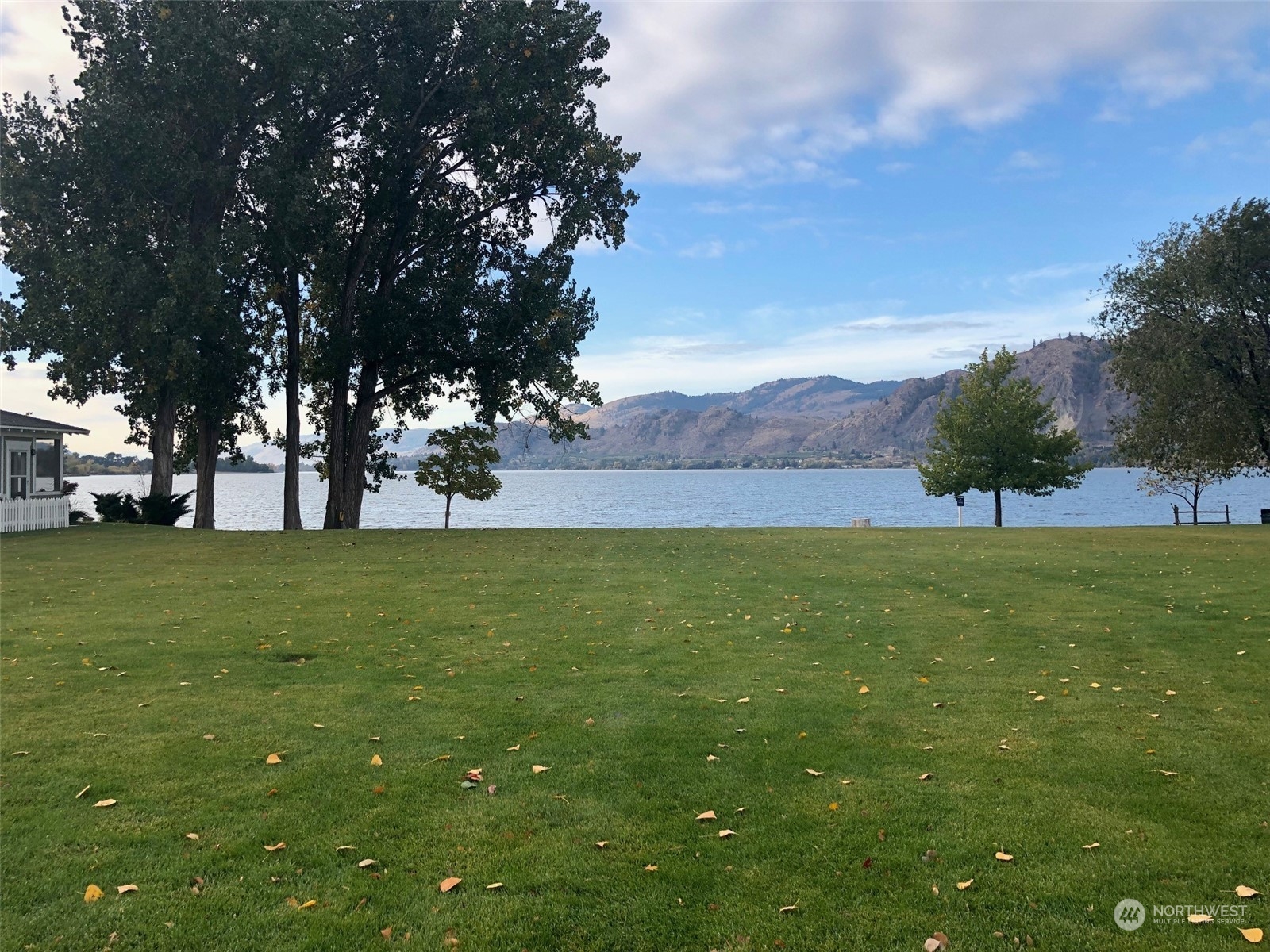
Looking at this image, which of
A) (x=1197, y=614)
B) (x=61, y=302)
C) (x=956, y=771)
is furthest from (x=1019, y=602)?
(x=61, y=302)

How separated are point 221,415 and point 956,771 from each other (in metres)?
30.4

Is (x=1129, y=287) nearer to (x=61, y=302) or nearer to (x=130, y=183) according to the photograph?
(x=130, y=183)

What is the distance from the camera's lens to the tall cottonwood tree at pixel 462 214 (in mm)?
28547

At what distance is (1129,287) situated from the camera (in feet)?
118

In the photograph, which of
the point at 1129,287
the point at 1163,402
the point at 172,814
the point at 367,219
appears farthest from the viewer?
the point at 1129,287

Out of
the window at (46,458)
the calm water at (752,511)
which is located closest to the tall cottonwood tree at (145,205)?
the window at (46,458)

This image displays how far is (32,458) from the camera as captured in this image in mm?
33969

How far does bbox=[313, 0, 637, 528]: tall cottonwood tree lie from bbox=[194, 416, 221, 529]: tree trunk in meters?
4.21

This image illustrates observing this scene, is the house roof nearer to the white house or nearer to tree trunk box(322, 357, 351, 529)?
the white house

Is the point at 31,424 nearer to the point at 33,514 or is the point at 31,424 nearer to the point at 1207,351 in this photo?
the point at 33,514

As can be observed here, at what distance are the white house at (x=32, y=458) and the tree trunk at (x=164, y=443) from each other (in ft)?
10.7

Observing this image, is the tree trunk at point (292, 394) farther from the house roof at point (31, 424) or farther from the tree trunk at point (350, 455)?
the house roof at point (31, 424)

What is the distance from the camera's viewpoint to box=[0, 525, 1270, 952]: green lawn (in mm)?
4488

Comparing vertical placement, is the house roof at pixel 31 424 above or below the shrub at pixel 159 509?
above
